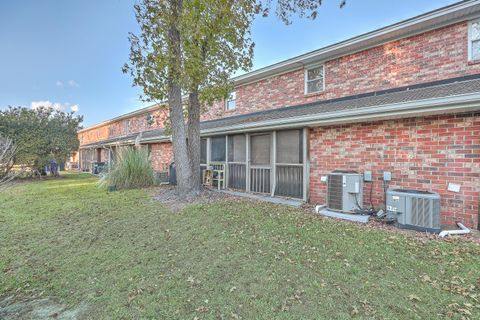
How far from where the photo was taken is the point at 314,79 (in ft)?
28.7

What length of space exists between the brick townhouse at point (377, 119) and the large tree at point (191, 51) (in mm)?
1852

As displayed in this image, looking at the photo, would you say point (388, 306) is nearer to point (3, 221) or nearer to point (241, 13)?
point (241, 13)

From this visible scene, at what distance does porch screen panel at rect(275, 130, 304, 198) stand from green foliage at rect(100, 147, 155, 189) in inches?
236

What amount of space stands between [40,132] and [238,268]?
709 inches

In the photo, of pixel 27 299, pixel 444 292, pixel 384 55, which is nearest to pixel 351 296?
pixel 444 292

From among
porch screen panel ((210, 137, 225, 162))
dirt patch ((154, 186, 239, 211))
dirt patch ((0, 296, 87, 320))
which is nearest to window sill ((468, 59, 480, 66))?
dirt patch ((154, 186, 239, 211))

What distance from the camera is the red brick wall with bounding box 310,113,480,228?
4.72 m

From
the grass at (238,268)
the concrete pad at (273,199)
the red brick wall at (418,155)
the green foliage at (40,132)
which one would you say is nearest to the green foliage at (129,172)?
Answer: the grass at (238,268)

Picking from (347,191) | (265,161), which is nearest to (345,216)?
(347,191)

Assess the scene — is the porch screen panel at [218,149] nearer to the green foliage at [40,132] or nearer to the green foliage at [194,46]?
the green foliage at [194,46]

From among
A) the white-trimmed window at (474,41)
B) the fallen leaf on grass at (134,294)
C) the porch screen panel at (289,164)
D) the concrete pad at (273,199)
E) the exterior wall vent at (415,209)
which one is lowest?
the fallen leaf on grass at (134,294)

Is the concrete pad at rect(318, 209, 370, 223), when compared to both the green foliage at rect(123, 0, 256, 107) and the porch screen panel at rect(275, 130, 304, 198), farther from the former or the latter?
the green foliage at rect(123, 0, 256, 107)

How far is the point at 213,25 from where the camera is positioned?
20.9ft

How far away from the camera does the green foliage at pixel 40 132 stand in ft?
46.4
